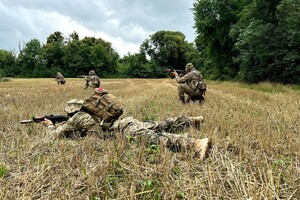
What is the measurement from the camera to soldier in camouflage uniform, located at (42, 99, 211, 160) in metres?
3.67

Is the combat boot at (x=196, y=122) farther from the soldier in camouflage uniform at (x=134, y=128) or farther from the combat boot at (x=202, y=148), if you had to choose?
the combat boot at (x=202, y=148)

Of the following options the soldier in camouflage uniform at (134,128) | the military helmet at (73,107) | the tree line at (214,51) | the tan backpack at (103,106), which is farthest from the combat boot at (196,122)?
the tree line at (214,51)

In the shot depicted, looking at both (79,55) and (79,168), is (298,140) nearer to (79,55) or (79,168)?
(79,168)

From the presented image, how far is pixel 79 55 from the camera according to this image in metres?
59.6

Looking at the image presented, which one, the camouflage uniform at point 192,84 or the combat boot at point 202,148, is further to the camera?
the camouflage uniform at point 192,84

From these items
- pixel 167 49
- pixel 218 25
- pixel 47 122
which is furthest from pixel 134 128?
pixel 167 49

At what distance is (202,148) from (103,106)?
196 centimetres

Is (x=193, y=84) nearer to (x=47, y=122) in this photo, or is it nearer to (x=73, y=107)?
(x=73, y=107)

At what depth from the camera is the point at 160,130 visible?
448 centimetres

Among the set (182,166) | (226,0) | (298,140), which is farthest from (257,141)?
(226,0)

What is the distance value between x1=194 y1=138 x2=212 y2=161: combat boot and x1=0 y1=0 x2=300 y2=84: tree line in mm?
13163

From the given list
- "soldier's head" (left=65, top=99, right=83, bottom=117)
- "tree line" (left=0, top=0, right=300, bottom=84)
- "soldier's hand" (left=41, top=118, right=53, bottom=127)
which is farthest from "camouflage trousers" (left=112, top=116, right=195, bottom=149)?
"tree line" (left=0, top=0, right=300, bottom=84)

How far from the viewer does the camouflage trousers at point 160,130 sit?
11.9 feet

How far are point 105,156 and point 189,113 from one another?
3.62 m
